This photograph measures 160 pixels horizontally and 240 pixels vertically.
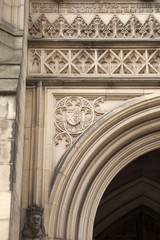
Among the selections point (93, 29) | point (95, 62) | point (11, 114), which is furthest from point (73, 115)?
point (11, 114)

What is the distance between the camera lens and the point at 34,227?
734cm

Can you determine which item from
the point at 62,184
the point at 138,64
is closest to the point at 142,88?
the point at 138,64

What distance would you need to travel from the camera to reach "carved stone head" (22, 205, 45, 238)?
734 cm

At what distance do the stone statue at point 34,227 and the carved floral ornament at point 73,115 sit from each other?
1.12m

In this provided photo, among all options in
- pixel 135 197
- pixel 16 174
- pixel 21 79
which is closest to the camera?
pixel 16 174

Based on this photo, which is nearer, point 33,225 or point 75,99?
point 33,225

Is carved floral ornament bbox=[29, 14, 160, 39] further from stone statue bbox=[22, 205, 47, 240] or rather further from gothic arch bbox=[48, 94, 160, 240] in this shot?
stone statue bbox=[22, 205, 47, 240]

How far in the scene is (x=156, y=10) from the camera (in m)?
8.92

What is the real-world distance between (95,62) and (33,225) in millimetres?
2661

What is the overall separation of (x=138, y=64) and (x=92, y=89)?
840mm

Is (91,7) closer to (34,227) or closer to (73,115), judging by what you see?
(73,115)

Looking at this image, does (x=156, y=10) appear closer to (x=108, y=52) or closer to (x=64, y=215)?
(x=108, y=52)

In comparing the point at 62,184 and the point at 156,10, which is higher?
the point at 156,10

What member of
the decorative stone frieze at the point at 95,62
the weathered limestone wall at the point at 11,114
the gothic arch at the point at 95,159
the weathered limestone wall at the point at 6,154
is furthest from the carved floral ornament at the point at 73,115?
the weathered limestone wall at the point at 6,154
